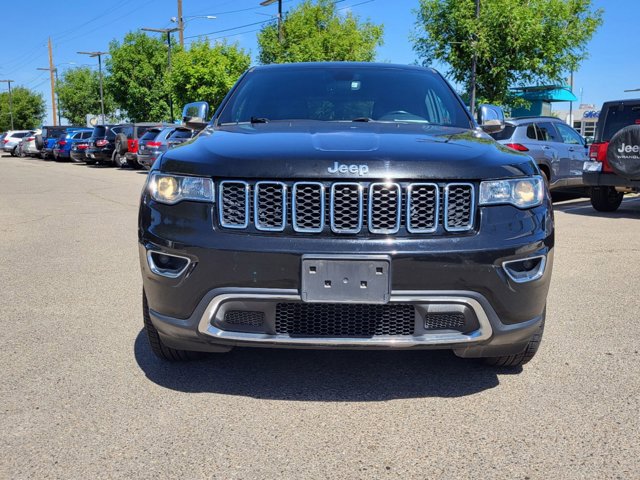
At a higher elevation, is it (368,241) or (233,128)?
(233,128)

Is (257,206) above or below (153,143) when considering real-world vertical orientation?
above

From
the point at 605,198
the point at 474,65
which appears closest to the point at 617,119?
the point at 605,198

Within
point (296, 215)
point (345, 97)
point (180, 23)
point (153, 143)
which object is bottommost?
point (153, 143)

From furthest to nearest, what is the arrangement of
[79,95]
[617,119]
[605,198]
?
[79,95]
[605,198]
[617,119]

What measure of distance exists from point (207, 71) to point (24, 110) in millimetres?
78687

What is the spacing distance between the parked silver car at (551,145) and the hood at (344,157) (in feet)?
28.2

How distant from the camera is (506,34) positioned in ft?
87.4

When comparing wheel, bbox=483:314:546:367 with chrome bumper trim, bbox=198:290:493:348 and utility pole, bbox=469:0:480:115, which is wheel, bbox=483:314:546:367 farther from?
utility pole, bbox=469:0:480:115

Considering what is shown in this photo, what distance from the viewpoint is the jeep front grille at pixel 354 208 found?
289cm

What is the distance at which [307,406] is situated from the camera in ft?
10.2

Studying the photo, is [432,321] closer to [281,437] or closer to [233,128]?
[281,437]

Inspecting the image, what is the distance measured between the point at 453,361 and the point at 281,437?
130 centimetres

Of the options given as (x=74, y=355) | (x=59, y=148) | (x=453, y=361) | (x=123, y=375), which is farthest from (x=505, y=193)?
(x=59, y=148)

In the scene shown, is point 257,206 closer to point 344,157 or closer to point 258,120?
point 344,157
